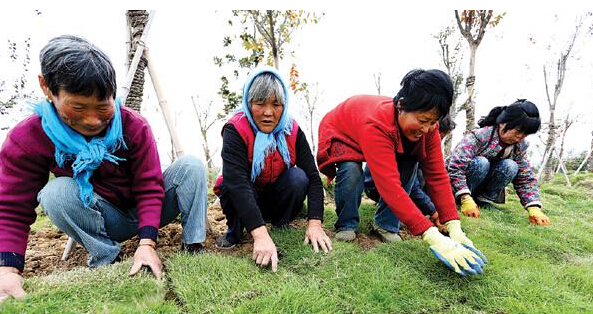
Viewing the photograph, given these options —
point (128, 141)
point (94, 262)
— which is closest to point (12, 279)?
point (94, 262)

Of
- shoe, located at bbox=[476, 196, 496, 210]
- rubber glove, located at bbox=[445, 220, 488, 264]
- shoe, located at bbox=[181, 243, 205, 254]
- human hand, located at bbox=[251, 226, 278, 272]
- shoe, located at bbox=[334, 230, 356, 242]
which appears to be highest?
human hand, located at bbox=[251, 226, 278, 272]

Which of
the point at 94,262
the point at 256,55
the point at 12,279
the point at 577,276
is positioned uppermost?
the point at 256,55

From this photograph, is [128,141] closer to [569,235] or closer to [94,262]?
[94,262]

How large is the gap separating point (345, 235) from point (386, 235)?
398 mm

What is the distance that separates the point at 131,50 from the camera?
2906 mm

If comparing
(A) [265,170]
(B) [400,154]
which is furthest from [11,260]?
(B) [400,154]

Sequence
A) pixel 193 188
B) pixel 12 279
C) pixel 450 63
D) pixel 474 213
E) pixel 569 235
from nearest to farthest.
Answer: pixel 12 279 < pixel 193 188 < pixel 569 235 < pixel 474 213 < pixel 450 63

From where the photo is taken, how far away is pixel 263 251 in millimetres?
2129

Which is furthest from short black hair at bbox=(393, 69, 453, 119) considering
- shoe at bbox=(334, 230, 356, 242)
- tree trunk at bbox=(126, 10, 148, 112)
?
tree trunk at bbox=(126, 10, 148, 112)

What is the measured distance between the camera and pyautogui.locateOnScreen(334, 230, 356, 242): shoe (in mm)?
2707

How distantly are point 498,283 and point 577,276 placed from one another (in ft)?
2.01

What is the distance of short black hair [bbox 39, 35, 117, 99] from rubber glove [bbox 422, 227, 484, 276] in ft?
6.72

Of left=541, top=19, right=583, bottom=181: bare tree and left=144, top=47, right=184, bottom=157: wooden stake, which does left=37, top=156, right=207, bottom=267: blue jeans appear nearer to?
left=144, top=47, right=184, bottom=157: wooden stake

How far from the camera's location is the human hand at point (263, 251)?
6.95ft
